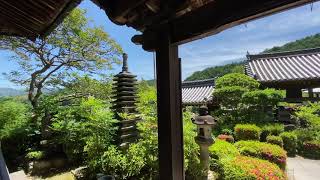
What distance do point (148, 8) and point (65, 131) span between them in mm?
6963

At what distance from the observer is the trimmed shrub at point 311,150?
1193 cm

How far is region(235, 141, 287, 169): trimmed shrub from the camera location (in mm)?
9164

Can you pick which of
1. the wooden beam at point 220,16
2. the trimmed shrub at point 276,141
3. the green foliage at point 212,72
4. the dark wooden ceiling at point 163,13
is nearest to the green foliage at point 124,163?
the dark wooden ceiling at point 163,13

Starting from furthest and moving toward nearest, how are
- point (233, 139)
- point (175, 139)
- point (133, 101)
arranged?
point (233, 139), point (133, 101), point (175, 139)

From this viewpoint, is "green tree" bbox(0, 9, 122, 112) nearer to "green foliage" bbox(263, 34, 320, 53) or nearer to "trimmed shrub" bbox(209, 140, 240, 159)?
"trimmed shrub" bbox(209, 140, 240, 159)

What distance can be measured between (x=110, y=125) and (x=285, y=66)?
53.4ft

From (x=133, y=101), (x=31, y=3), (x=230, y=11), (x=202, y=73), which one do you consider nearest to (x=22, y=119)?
(x=133, y=101)

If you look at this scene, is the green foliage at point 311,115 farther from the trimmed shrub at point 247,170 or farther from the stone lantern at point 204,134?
the stone lantern at point 204,134

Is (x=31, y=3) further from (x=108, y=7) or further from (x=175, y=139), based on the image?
(x=175, y=139)

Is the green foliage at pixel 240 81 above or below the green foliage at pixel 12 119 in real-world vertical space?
above

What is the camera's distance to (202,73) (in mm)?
51562

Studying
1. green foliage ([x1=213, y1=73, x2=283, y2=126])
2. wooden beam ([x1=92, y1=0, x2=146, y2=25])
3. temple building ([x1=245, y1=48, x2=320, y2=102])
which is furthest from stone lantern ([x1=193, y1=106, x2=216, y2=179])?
temple building ([x1=245, y1=48, x2=320, y2=102])

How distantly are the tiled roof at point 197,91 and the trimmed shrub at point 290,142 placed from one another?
9166 mm

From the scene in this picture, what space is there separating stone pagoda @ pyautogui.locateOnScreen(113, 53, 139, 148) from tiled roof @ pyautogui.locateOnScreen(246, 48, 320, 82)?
444 inches
